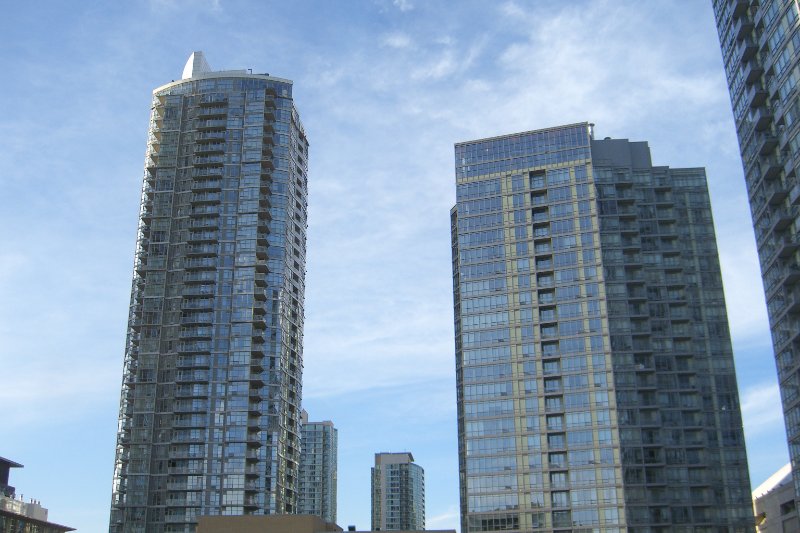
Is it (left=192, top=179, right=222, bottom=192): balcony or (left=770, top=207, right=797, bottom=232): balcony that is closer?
(left=770, top=207, right=797, bottom=232): balcony

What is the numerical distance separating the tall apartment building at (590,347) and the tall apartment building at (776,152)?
42.0 m

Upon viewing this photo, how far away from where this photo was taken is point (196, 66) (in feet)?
548

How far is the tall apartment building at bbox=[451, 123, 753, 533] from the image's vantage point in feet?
426

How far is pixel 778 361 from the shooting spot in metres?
92.6

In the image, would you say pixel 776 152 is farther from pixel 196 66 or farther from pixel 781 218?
pixel 196 66

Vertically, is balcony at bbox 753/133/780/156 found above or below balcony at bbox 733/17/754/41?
below

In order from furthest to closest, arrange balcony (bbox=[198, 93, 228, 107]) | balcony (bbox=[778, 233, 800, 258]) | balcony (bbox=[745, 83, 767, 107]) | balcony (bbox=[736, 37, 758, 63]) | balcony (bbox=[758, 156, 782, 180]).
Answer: balcony (bbox=[198, 93, 228, 107]), balcony (bbox=[736, 37, 758, 63]), balcony (bbox=[745, 83, 767, 107]), balcony (bbox=[758, 156, 782, 180]), balcony (bbox=[778, 233, 800, 258])

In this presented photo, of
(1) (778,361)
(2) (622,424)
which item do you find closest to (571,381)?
(2) (622,424)

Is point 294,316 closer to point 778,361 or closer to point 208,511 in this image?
point 208,511

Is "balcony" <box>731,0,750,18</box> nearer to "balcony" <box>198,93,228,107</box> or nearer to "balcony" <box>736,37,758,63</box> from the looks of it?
"balcony" <box>736,37,758,63</box>

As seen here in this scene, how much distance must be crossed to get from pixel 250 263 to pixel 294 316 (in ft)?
43.6

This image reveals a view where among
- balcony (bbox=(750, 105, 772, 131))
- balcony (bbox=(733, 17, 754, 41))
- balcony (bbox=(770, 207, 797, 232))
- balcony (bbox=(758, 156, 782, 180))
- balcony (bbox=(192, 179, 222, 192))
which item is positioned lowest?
balcony (bbox=(770, 207, 797, 232))

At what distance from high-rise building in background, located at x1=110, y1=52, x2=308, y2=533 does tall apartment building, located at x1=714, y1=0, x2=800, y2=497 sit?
76.3 meters

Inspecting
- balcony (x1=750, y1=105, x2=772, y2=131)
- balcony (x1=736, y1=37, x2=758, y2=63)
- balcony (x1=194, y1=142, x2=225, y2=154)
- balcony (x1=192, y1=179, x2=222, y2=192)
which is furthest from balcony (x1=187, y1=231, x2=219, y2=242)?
balcony (x1=750, y1=105, x2=772, y2=131)
